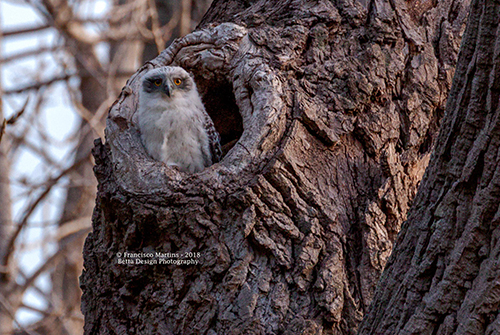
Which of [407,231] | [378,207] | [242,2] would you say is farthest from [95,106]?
[407,231]

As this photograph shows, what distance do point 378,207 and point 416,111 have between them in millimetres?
736

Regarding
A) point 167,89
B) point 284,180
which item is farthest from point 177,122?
point 284,180

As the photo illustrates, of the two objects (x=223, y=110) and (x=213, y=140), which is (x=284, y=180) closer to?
(x=213, y=140)

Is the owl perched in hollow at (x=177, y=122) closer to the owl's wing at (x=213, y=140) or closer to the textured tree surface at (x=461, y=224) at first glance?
the owl's wing at (x=213, y=140)

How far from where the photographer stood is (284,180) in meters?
2.95

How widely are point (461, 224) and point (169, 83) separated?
104 inches

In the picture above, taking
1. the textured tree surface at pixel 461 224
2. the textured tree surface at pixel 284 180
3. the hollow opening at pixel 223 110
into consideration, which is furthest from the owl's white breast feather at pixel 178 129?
the textured tree surface at pixel 461 224

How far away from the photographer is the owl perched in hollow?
4027mm

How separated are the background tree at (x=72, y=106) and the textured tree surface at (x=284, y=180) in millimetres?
3365

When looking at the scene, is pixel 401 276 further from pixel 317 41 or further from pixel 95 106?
pixel 95 106

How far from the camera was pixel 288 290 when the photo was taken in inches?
108

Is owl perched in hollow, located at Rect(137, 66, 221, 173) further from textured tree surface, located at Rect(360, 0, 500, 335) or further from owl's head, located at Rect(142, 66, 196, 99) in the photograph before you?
textured tree surface, located at Rect(360, 0, 500, 335)

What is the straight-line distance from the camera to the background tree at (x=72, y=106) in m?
6.49

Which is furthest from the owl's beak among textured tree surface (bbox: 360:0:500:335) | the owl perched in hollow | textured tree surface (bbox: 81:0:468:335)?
textured tree surface (bbox: 360:0:500:335)
